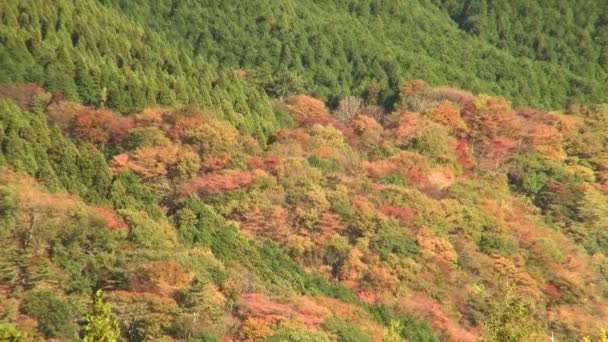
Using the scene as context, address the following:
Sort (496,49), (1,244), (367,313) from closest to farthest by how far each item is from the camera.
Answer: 1. (1,244)
2. (367,313)
3. (496,49)

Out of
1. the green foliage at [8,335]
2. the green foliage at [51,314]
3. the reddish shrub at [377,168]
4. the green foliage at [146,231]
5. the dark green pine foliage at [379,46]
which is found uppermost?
the green foliage at [8,335]

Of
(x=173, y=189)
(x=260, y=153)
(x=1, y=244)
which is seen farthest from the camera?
(x=260, y=153)

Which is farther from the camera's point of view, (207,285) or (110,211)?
(110,211)

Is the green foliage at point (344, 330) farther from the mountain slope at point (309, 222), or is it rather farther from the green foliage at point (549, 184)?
the green foliage at point (549, 184)

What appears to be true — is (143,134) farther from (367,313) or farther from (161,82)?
(367,313)

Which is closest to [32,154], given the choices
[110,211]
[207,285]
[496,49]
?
[110,211]

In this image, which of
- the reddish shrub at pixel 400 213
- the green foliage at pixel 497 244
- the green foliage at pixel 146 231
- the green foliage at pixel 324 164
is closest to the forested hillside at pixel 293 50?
the green foliage at pixel 324 164
